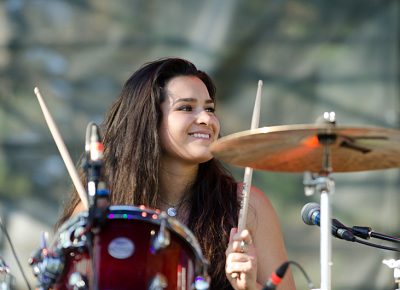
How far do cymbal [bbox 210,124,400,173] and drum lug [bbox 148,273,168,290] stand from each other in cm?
38

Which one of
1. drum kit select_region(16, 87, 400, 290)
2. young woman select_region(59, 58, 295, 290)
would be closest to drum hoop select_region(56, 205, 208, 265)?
drum kit select_region(16, 87, 400, 290)

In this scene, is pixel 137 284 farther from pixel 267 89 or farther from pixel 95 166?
pixel 267 89

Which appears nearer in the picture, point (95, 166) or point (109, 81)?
point (95, 166)

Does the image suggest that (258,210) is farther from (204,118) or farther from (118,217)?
(118,217)

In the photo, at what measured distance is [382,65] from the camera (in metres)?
5.68

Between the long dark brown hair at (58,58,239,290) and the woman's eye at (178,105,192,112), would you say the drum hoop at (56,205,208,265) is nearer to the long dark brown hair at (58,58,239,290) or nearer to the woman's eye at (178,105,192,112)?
the long dark brown hair at (58,58,239,290)

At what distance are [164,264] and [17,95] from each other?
289cm

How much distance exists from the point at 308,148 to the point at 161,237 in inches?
19.0

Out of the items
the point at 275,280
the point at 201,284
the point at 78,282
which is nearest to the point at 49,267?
the point at 78,282

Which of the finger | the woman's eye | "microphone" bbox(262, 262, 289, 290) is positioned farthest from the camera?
the woman's eye

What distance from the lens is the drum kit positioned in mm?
2992

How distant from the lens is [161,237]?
300 cm

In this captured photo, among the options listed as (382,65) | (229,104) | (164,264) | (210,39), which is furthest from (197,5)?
(164,264)

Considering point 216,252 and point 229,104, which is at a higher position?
point 229,104
